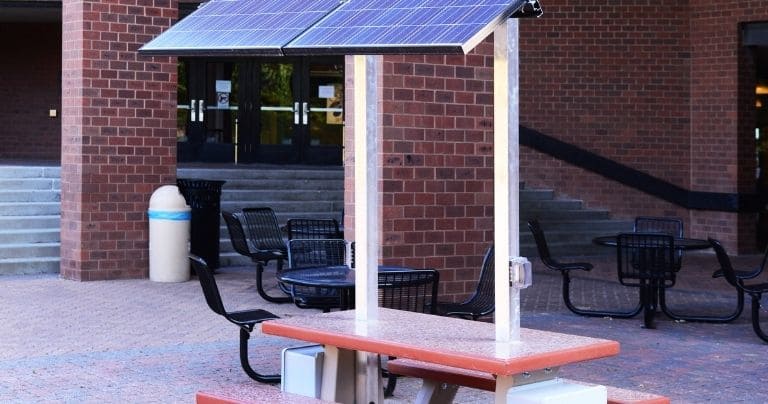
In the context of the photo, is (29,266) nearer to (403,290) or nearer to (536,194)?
(403,290)

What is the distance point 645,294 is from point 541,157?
8319 millimetres

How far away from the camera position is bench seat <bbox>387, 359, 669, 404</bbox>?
18.8ft

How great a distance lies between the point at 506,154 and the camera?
5.19 meters

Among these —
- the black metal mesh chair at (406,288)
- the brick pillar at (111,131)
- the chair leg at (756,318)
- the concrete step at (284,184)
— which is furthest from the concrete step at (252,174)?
the black metal mesh chair at (406,288)

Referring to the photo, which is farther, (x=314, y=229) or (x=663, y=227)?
(x=663, y=227)

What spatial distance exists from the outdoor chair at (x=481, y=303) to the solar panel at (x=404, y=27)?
→ 2.92 m

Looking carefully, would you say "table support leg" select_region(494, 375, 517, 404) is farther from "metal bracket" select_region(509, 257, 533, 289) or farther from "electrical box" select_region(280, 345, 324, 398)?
"electrical box" select_region(280, 345, 324, 398)

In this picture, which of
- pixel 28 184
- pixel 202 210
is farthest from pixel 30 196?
pixel 202 210

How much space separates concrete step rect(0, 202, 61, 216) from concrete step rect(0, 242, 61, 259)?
31.5 inches

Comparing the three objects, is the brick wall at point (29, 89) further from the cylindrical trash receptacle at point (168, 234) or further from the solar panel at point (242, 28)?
the solar panel at point (242, 28)

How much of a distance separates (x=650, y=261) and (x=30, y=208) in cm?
777

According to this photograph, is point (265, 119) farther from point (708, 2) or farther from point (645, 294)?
point (645, 294)

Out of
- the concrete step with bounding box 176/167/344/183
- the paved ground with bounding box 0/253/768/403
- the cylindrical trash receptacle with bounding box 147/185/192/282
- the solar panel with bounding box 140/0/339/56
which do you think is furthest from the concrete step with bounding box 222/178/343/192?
the solar panel with bounding box 140/0/339/56

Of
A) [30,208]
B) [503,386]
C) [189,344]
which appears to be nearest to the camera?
[503,386]
